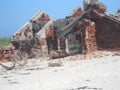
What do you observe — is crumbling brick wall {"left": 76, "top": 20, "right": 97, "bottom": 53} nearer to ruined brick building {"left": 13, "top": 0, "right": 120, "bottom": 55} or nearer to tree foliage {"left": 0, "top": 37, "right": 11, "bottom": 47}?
ruined brick building {"left": 13, "top": 0, "right": 120, "bottom": 55}

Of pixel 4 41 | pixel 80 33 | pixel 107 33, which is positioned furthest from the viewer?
pixel 4 41

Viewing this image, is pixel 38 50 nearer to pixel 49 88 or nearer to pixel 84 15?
pixel 84 15

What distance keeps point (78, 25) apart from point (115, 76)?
48.0 feet

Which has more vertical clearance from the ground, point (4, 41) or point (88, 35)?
point (4, 41)

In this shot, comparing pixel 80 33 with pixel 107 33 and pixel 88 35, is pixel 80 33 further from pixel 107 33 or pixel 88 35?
pixel 107 33

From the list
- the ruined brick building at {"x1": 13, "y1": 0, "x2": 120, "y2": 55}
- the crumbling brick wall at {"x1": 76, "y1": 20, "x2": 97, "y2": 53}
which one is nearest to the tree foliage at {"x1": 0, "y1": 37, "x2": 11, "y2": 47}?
the ruined brick building at {"x1": 13, "y1": 0, "x2": 120, "y2": 55}

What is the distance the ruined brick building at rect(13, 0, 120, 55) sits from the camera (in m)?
26.8

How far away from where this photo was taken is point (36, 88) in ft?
40.9

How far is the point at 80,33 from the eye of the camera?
94.5ft

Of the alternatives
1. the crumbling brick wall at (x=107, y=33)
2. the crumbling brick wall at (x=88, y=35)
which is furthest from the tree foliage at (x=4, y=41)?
the crumbling brick wall at (x=107, y=33)

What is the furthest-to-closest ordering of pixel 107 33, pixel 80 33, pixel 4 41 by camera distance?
pixel 4 41, pixel 80 33, pixel 107 33

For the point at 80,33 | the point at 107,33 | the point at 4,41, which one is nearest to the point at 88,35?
the point at 107,33

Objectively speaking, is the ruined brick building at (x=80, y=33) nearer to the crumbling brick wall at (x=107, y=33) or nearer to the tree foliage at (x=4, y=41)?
the crumbling brick wall at (x=107, y=33)

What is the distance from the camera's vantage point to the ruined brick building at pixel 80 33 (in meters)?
26.8
